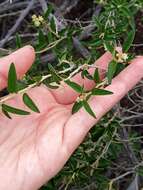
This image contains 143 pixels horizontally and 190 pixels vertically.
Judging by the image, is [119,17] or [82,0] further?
[82,0]

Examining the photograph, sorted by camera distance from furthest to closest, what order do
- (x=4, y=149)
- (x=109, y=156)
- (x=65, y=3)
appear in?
(x=65, y=3) → (x=109, y=156) → (x=4, y=149)

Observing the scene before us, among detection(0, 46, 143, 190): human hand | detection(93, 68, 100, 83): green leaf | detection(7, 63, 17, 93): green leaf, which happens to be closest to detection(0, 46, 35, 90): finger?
detection(0, 46, 143, 190): human hand

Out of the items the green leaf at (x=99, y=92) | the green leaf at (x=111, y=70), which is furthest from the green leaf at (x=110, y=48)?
the green leaf at (x=99, y=92)

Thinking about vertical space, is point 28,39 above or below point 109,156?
above

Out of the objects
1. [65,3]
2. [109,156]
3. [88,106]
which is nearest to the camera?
[88,106]

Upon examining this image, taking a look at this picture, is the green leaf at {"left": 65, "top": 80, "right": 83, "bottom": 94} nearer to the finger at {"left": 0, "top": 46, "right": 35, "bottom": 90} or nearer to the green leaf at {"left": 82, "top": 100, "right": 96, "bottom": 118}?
the green leaf at {"left": 82, "top": 100, "right": 96, "bottom": 118}

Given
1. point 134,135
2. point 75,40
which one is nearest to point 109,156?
point 134,135

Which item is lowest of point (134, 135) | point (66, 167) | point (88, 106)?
point (134, 135)

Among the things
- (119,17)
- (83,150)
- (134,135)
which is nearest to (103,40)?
(119,17)

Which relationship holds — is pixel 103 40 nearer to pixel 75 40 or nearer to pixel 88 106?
pixel 88 106
